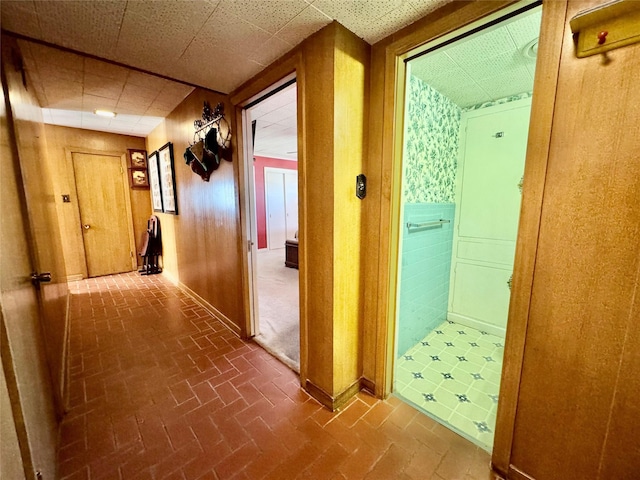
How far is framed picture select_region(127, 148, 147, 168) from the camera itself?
15.7 feet

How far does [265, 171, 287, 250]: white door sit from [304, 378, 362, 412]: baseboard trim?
→ 6.03 meters

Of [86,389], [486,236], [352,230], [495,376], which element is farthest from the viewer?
[486,236]

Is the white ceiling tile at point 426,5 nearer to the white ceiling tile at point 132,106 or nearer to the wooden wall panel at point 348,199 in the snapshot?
the wooden wall panel at point 348,199

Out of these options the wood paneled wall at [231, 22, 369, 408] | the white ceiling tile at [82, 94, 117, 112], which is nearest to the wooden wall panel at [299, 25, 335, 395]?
the wood paneled wall at [231, 22, 369, 408]

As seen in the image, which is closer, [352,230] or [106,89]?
[352,230]

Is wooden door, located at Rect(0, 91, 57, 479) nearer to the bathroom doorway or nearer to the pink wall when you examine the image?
the bathroom doorway

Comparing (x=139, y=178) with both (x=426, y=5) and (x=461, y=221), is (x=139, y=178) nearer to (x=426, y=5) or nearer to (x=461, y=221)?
(x=426, y=5)

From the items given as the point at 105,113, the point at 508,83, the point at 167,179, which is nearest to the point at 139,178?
the point at 167,179

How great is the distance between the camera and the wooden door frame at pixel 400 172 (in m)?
1.06

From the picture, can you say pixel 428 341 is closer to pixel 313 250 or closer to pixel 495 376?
pixel 495 376

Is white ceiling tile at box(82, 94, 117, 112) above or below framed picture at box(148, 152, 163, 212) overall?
above

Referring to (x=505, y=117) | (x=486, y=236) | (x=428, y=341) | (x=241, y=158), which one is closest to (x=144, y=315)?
(x=241, y=158)

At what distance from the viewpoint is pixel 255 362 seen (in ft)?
7.43

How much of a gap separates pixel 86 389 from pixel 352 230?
92.1 inches
